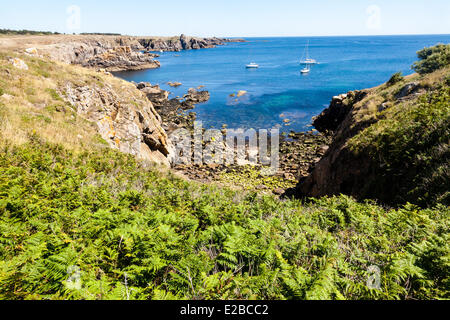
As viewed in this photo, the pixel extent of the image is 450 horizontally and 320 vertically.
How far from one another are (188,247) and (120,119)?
1938 centimetres

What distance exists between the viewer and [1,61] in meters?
18.4

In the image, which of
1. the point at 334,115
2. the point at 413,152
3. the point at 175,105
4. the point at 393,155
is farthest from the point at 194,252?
the point at 175,105

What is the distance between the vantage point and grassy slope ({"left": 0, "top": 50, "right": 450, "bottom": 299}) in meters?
3.33

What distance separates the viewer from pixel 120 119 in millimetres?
20859

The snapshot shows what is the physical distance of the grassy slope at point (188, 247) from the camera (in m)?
3.33

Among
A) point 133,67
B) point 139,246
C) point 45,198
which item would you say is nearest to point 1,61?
point 45,198

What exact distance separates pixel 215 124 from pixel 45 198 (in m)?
34.7

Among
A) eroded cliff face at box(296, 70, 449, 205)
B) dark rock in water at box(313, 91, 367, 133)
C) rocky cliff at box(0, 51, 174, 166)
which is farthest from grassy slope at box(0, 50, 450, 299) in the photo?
dark rock in water at box(313, 91, 367, 133)

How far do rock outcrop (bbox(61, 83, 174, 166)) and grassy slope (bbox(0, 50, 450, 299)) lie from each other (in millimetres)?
10244

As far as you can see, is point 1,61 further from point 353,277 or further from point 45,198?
point 353,277

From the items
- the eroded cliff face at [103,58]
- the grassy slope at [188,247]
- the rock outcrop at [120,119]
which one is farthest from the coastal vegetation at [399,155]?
the eroded cliff face at [103,58]

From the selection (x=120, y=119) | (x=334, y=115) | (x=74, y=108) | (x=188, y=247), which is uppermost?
(x=74, y=108)

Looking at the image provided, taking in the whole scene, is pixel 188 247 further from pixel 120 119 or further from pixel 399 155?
pixel 120 119
